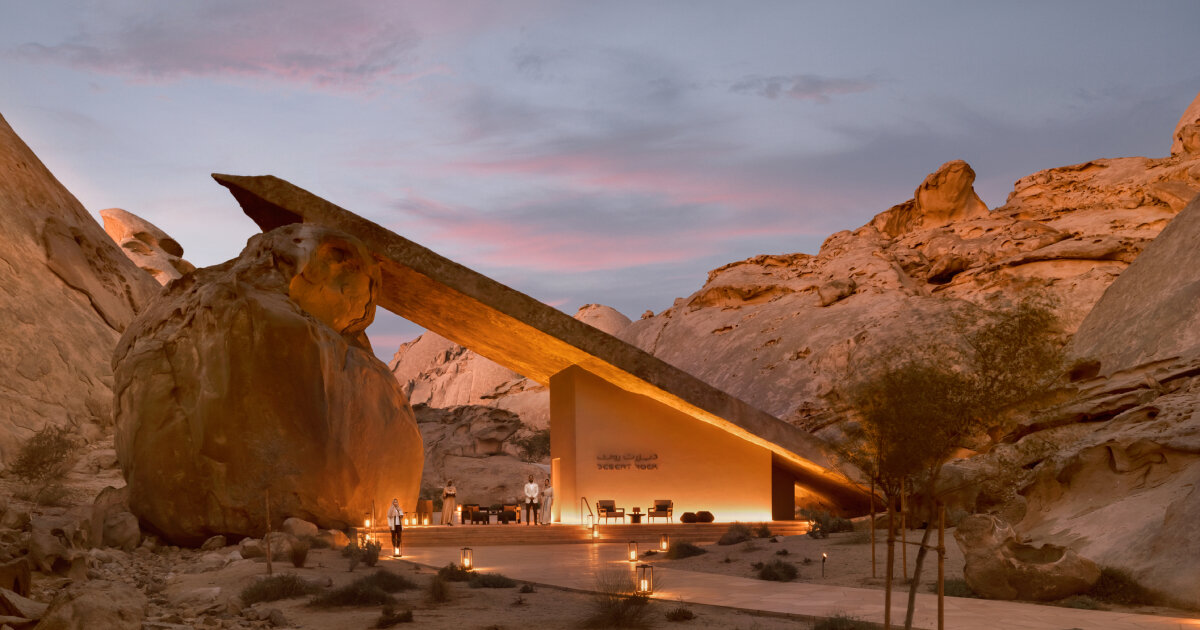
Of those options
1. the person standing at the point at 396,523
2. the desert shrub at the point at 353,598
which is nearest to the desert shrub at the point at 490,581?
the desert shrub at the point at 353,598

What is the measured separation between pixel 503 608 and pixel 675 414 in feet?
44.8

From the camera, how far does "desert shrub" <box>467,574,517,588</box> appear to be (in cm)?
1261

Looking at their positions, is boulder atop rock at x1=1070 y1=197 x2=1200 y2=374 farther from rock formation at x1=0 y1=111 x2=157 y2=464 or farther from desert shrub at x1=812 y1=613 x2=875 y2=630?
rock formation at x1=0 y1=111 x2=157 y2=464

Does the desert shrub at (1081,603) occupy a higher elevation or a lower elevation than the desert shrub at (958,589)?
higher

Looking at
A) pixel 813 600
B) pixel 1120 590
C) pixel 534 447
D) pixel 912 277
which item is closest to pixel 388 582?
pixel 813 600

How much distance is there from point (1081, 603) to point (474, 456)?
31.9 metres

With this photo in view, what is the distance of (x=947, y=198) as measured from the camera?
49.4m

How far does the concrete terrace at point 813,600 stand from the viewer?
28.6 feet

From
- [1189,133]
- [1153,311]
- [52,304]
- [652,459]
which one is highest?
[1189,133]

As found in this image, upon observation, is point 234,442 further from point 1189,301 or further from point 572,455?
point 1189,301

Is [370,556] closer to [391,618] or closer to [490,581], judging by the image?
[490,581]

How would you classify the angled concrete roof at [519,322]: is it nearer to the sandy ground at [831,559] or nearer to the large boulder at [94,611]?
the sandy ground at [831,559]

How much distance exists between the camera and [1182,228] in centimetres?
2108

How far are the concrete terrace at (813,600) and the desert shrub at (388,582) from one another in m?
1.76
